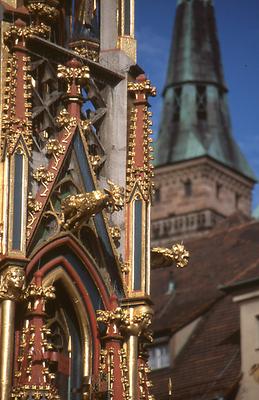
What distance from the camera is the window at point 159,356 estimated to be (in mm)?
31692

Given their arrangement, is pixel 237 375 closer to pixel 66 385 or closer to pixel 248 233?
pixel 248 233

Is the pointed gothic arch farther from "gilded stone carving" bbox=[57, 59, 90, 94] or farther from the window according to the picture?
the window

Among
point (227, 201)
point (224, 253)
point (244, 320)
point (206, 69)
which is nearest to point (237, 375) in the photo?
point (244, 320)

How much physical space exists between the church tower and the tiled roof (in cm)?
3737

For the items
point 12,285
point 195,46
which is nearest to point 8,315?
point 12,285

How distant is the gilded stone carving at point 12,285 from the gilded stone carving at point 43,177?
2.61 feet

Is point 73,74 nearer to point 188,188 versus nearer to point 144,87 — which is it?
point 144,87

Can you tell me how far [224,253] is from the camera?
38219mm

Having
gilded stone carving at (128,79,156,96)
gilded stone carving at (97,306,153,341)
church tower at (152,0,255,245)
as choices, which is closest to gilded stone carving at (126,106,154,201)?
gilded stone carving at (128,79,156,96)

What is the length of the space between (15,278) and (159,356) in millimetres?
18911

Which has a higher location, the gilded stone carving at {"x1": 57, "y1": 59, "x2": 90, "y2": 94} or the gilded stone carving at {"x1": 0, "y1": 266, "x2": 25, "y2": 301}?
the gilded stone carving at {"x1": 57, "y1": 59, "x2": 90, "y2": 94}

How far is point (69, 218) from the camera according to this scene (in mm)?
13938

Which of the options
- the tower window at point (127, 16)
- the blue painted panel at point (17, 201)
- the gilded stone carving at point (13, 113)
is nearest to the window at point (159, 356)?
the tower window at point (127, 16)

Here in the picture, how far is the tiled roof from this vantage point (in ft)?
95.6
